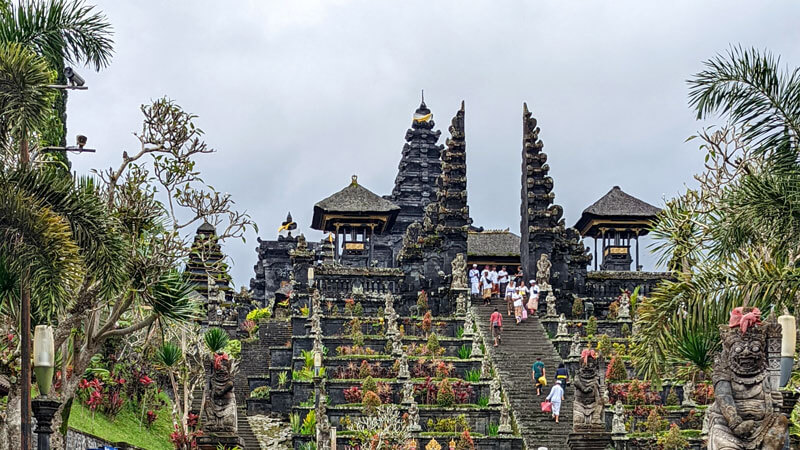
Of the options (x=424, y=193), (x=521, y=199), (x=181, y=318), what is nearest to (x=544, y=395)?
(x=181, y=318)

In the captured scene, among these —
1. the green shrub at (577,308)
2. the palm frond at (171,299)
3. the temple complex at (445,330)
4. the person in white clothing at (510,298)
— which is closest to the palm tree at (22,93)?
the palm frond at (171,299)

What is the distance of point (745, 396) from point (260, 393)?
2279 centimetres

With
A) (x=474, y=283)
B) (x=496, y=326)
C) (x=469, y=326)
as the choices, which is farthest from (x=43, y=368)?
(x=474, y=283)

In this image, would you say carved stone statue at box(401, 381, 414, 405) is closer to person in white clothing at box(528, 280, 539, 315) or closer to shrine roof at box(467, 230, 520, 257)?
person in white clothing at box(528, 280, 539, 315)

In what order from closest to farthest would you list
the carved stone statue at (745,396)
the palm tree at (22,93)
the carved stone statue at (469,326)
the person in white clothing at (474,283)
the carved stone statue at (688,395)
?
the carved stone statue at (745,396), the palm tree at (22,93), the carved stone statue at (688,395), the carved stone statue at (469,326), the person in white clothing at (474,283)

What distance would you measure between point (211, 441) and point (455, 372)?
13.2 m

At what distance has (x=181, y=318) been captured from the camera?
22.1 meters

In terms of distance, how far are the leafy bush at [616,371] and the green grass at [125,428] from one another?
11293 mm

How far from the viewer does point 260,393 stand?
37.1 m

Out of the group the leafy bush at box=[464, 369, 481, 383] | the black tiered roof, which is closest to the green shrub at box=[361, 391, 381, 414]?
the leafy bush at box=[464, 369, 481, 383]

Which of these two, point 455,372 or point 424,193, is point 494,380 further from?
point 424,193

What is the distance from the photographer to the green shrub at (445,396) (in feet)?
109

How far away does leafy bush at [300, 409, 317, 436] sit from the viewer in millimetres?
32347

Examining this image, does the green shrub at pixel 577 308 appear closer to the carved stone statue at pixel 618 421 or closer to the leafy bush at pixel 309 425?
the carved stone statue at pixel 618 421
